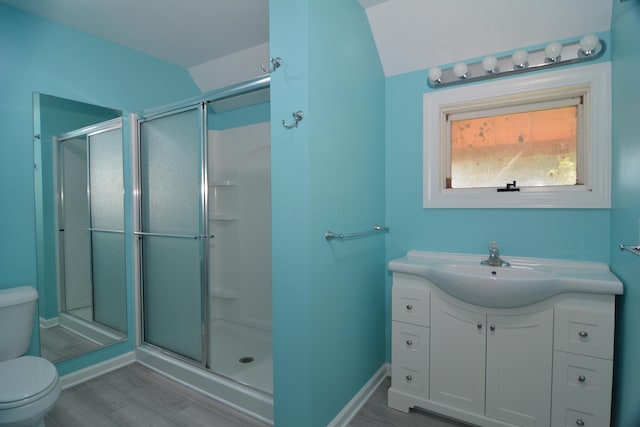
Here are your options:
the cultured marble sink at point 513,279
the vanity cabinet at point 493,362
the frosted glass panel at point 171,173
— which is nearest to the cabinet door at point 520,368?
the vanity cabinet at point 493,362

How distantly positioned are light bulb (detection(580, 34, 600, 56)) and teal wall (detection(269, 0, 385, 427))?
1144 mm

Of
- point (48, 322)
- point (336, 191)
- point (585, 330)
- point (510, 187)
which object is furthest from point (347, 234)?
point (48, 322)

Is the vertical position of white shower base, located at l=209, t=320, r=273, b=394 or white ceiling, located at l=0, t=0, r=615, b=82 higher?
white ceiling, located at l=0, t=0, r=615, b=82

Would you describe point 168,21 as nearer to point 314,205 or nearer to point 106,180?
point 106,180

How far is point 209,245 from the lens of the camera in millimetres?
2111

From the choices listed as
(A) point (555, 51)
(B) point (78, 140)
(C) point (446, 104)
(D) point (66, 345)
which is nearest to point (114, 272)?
(D) point (66, 345)

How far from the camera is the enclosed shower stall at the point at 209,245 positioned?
2.09 metres

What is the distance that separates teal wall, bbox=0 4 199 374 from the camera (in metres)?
1.83

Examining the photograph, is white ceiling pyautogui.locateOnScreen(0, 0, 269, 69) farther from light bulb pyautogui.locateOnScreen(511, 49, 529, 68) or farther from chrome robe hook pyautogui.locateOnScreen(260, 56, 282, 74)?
light bulb pyautogui.locateOnScreen(511, 49, 529, 68)

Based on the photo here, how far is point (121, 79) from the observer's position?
2.37m

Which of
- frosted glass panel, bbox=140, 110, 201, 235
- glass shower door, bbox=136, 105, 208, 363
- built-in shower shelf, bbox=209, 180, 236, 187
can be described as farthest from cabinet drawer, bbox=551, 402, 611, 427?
built-in shower shelf, bbox=209, 180, 236, 187

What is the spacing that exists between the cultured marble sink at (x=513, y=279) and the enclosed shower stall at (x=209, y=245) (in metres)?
1.17

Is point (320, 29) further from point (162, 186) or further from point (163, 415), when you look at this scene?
point (163, 415)

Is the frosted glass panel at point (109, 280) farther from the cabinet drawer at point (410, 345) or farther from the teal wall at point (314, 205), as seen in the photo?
the cabinet drawer at point (410, 345)
